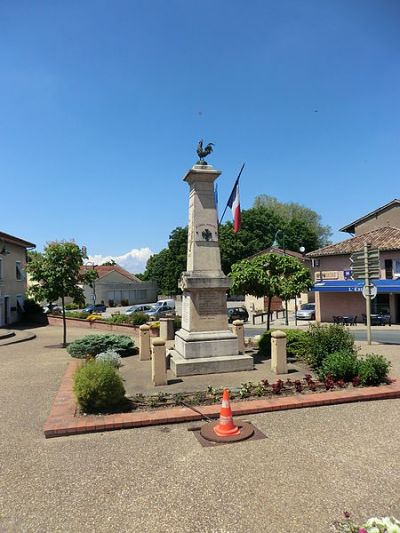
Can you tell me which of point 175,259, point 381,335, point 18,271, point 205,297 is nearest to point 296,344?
point 205,297

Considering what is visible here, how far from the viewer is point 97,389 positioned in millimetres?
7141

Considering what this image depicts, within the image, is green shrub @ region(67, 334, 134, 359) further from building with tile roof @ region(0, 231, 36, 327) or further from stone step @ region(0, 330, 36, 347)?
building with tile roof @ region(0, 231, 36, 327)

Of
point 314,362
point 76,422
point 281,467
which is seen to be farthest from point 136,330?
point 281,467

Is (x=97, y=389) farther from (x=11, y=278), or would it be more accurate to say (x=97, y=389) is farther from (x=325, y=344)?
(x=11, y=278)

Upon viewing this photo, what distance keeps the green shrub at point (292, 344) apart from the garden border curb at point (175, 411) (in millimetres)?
3021

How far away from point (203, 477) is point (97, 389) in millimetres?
3024

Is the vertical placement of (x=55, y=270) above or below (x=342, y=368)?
above

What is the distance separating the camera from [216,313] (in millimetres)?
11055

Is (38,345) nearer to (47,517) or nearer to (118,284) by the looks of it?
(47,517)

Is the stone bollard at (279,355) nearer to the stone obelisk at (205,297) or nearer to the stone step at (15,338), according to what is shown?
the stone obelisk at (205,297)

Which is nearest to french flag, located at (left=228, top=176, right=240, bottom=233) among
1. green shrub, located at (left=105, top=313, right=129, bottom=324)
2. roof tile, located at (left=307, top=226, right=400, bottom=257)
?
green shrub, located at (left=105, top=313, right=129, bottom=324)

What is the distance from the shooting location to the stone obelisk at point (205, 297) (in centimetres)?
1056

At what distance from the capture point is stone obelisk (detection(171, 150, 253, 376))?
34.7 ft

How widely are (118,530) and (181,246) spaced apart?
2213 inches
